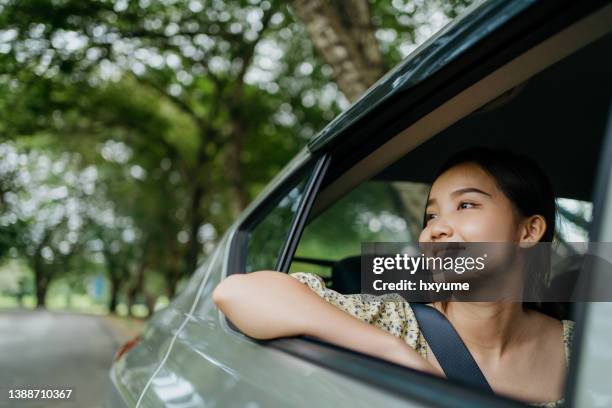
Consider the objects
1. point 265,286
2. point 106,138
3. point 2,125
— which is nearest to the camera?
point 265,286

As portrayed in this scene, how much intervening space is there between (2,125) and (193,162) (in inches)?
380

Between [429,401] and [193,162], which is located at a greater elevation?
[193,162]

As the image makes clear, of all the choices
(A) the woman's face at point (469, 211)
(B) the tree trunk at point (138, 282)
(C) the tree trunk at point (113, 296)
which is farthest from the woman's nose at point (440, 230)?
(C) the tree trunk at point (113, 296)

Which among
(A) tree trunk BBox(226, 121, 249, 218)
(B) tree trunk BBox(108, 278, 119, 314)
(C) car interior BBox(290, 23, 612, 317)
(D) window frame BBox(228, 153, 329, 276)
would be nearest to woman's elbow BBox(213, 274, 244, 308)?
(D) window frame BBox(228, 153, 329, 276)

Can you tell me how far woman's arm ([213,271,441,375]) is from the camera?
4.31 ft

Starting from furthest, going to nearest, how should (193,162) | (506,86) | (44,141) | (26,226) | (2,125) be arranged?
(193,162), (44,141), (2,125), (26,226), (506,86)

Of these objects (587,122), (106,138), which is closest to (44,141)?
(106,138)

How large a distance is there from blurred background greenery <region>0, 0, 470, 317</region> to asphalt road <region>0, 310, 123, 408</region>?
1.08m

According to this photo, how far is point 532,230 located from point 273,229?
827 millimetres

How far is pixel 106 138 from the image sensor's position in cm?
1639

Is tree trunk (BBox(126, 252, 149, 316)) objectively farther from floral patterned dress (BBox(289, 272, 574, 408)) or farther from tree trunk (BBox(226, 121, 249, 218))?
floral patterned dress (BBox(289, 272, 574, 408))

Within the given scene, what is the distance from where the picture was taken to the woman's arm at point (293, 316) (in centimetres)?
131

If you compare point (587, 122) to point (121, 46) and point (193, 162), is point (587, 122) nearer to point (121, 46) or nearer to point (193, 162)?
point (121, 46)

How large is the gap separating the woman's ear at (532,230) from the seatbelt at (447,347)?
277 mm
